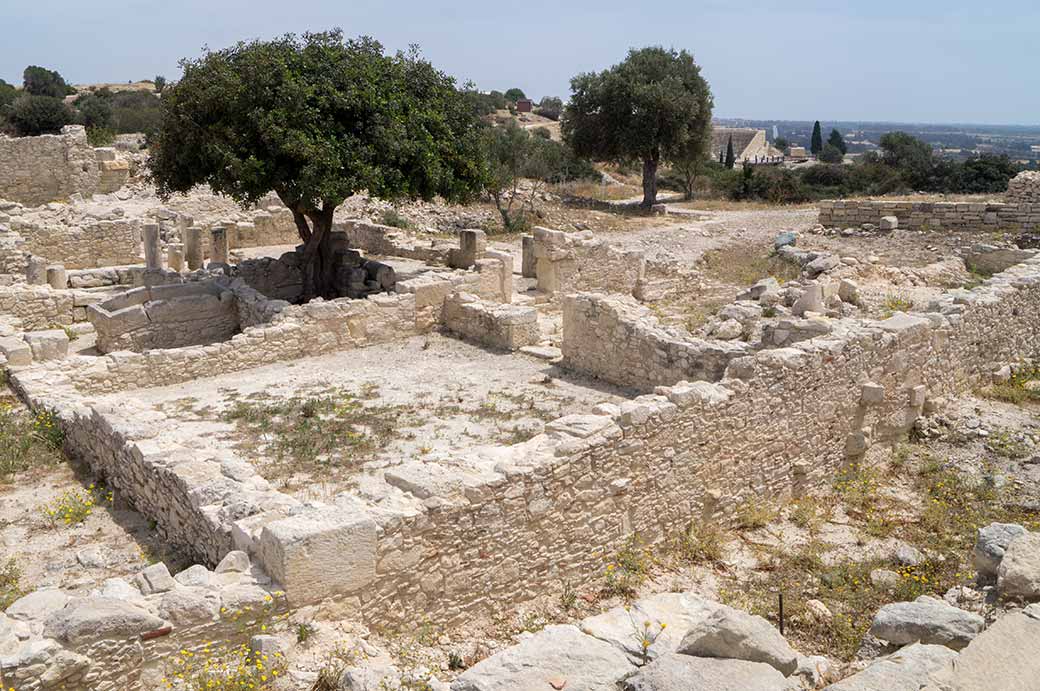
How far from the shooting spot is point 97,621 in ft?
16.6

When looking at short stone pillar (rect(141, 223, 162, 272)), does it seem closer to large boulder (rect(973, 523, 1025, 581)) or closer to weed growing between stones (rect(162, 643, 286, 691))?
weed growing between stones (rect(162, 643, 286, 691))

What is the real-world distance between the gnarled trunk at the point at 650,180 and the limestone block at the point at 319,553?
29.3 metres

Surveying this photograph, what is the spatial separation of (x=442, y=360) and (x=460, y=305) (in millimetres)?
1806

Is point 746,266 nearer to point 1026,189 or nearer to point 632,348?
point 1026,189

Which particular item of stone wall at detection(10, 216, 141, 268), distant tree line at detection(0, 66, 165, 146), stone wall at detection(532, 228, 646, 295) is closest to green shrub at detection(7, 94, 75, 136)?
distant tree line at detection(0, 66, 165, 146)

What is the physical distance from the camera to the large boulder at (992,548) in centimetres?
641

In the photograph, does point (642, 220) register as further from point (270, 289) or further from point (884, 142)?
point (884, 142)

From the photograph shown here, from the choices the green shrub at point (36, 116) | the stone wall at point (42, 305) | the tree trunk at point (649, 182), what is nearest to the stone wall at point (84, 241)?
the stone wall at point (42, 305)

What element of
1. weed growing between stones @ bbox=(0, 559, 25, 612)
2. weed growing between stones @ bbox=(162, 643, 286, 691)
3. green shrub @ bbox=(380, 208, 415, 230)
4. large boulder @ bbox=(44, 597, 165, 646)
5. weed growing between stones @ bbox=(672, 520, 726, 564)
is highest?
green shrub @ bbox=(380, 208, 415, 230)

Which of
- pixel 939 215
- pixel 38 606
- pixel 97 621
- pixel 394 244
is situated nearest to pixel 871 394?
pixel 97 621

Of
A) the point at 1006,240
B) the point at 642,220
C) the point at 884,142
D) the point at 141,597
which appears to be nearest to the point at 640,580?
the point at 141,597

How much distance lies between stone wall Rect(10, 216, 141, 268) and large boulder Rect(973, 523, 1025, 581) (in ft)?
65.5

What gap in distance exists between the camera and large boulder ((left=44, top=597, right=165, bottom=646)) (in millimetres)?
5027

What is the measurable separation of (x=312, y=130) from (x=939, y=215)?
1631 centimetres
